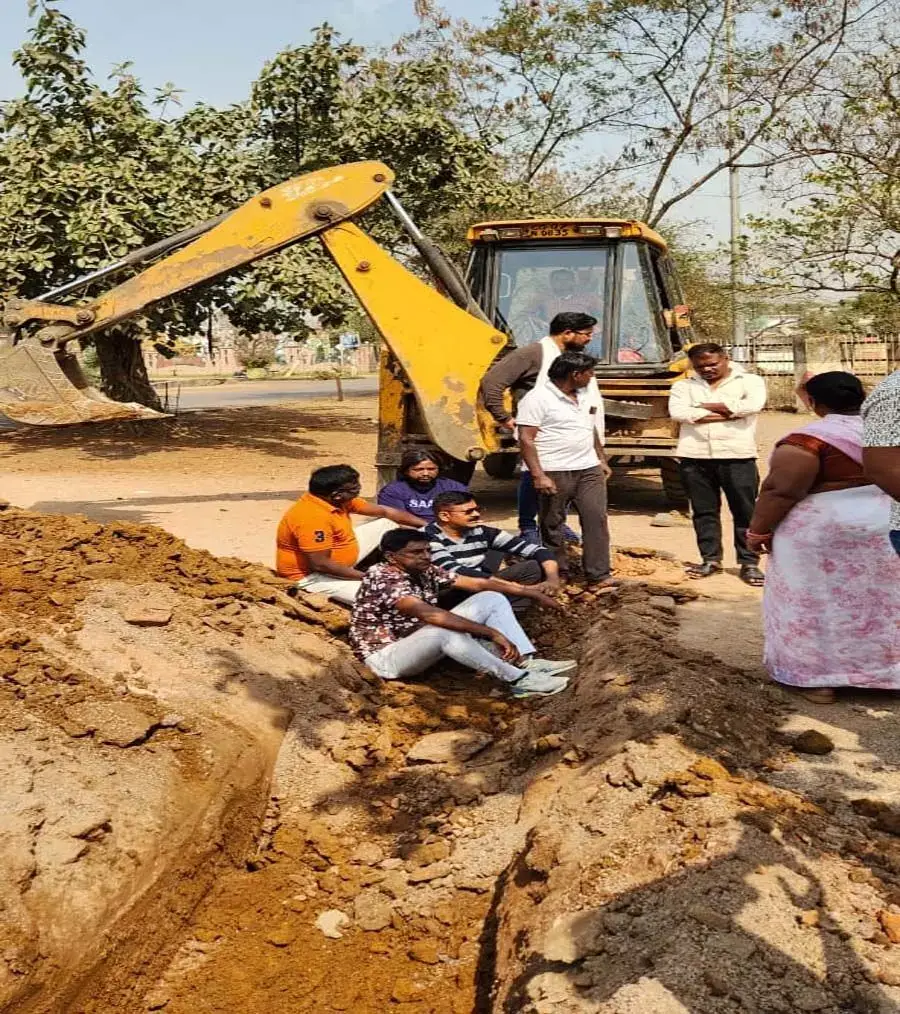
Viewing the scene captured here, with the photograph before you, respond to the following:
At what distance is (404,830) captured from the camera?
13.0 ft

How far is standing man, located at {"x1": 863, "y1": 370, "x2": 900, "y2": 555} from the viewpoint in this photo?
11.2 ft

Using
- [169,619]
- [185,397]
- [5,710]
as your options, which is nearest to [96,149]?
[169,619]

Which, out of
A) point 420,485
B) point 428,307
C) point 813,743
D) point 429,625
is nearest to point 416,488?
point 420,485

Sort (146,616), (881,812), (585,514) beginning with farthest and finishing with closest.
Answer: (585,514) < (146,616) < (881,812)

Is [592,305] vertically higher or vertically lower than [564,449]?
higher

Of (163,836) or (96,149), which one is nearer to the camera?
(163,836)

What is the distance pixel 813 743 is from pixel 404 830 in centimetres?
164

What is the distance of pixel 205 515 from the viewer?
942 centimetres

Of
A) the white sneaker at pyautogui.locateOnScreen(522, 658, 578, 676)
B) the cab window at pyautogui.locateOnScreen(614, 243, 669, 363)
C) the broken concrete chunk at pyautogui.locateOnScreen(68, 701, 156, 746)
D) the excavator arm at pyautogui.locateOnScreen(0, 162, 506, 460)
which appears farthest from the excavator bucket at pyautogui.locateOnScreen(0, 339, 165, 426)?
the cab window at pyautogui.locateOnScreen(614, 243, 669, 363)

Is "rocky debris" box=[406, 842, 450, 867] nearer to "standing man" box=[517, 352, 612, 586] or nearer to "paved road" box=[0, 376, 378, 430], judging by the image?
"standing man" box=[517, 352, 612, 586]

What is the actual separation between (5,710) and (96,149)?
10.7 m

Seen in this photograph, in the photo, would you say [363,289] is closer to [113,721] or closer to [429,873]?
[113,721]

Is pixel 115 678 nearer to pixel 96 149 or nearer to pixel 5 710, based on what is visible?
pixel 5 710

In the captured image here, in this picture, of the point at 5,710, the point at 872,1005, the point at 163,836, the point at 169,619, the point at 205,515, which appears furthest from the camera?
the point at 205,515
